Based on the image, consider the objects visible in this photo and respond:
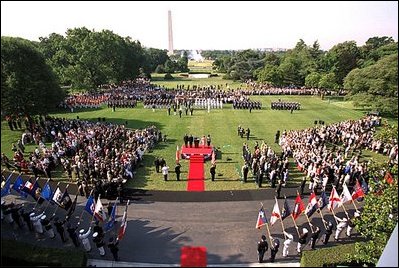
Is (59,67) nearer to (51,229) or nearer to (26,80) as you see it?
(26,80)

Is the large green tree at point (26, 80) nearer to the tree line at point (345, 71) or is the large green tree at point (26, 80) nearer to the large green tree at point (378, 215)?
the large green tree at point (378, 215)

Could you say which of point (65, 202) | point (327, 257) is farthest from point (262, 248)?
point (65, 202)

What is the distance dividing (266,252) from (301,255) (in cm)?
139

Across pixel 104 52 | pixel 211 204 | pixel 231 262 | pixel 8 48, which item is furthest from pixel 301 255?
pixel 104 52

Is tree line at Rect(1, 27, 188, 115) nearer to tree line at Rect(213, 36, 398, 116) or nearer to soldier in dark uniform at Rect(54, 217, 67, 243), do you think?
soldier in dark uniform at Rect(54, 217, 67, 243)

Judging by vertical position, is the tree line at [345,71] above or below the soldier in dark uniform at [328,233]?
above

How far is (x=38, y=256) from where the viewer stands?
1177 cm

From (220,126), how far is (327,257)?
22320mm

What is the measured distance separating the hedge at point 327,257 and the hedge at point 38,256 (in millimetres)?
8034

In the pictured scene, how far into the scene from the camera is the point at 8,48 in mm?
26438

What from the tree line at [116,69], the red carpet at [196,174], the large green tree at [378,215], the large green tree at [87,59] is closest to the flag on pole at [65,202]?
the red carpet at [196,174]

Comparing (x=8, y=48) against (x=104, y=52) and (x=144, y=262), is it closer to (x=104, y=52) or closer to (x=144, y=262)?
(x=144, y=262)

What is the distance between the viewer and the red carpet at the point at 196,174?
62.7 feet

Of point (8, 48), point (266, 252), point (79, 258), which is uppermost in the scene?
point (8, 48)
